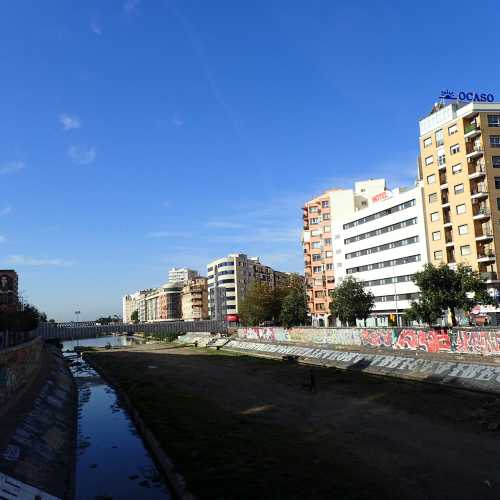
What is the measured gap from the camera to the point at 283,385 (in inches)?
Result: 2307

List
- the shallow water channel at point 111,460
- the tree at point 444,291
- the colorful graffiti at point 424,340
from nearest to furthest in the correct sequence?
the shallow water channel at point 111,460 → the colorful graffiti at point 424,340 → the tree at point 444,291

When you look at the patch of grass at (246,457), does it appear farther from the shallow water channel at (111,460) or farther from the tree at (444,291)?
the tree at (444,291)

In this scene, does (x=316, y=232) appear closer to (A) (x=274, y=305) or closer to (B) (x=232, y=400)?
(A) (x=274, y=305)

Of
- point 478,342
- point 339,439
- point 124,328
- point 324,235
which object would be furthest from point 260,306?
point 339,439

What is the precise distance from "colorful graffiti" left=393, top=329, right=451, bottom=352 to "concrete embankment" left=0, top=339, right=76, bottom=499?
4059cm

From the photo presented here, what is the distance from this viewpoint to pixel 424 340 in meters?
59.8

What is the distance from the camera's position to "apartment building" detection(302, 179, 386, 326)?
135 meters

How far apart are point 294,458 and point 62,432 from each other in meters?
21.6

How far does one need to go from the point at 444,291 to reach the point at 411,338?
7.32 meters

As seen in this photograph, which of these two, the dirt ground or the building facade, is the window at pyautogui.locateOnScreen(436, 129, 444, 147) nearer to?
the dirt ground

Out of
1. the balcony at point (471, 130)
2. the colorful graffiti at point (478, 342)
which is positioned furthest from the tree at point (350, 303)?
the colorful graffiti at point (478, 342)

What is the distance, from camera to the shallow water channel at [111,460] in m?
26.4

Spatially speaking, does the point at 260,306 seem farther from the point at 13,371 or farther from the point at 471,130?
the point at 13,371

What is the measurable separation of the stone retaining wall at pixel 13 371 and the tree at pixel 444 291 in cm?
4736
